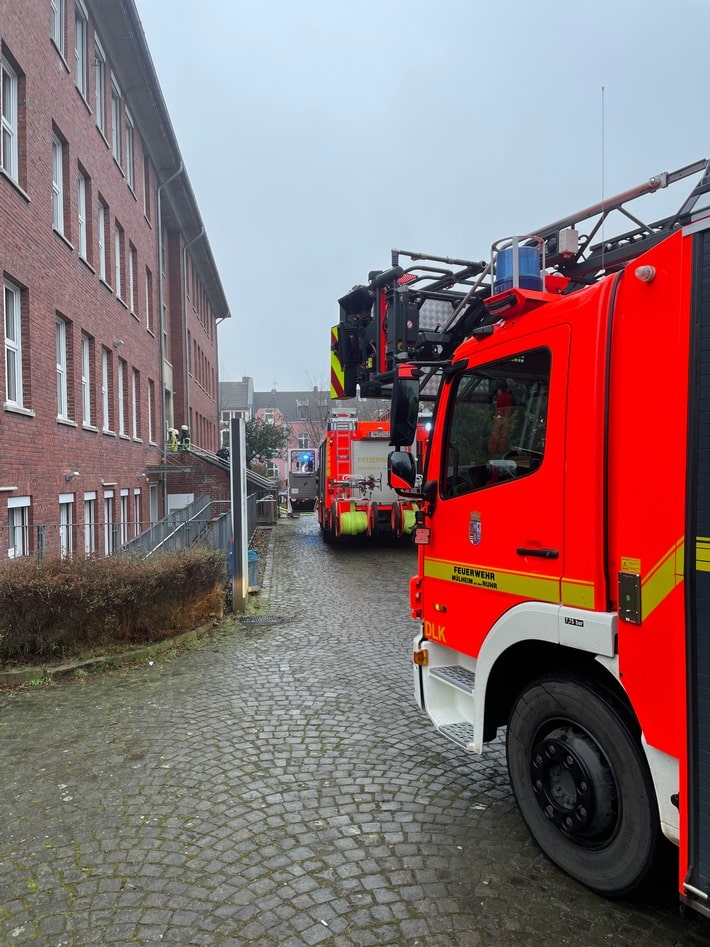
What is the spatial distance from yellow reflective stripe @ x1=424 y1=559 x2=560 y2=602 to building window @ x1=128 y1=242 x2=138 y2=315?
15.7m

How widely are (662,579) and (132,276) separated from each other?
59.7 ft

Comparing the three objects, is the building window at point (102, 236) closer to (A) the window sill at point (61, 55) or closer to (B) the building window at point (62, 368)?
(B) the building window at point (62, 368)

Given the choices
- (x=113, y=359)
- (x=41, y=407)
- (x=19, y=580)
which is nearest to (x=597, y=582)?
(x=19, y=580)

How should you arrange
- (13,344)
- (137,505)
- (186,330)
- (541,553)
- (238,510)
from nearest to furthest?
(541,553), (238,510), (13,344), (137,505), (186,330)

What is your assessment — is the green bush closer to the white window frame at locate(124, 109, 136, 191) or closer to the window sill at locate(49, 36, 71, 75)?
the window sill at locate(49, 36, 71, 75)

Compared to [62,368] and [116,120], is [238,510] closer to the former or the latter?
[62,368]

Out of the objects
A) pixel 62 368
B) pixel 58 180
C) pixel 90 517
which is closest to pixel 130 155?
pixel 58 180

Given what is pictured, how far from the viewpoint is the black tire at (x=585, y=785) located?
257 centimetres

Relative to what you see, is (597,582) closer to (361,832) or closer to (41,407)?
(361,832)

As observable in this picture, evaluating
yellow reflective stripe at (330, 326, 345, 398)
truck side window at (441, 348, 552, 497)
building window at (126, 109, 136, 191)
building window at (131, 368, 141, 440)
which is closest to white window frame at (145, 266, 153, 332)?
building window at (131, 368, 141, 440)

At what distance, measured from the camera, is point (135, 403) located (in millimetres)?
18344

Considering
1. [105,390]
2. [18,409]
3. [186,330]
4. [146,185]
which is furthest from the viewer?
[186,330]

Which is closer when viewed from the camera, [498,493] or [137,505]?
[498,493]

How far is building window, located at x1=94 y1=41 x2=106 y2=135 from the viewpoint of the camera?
14.9 metres
